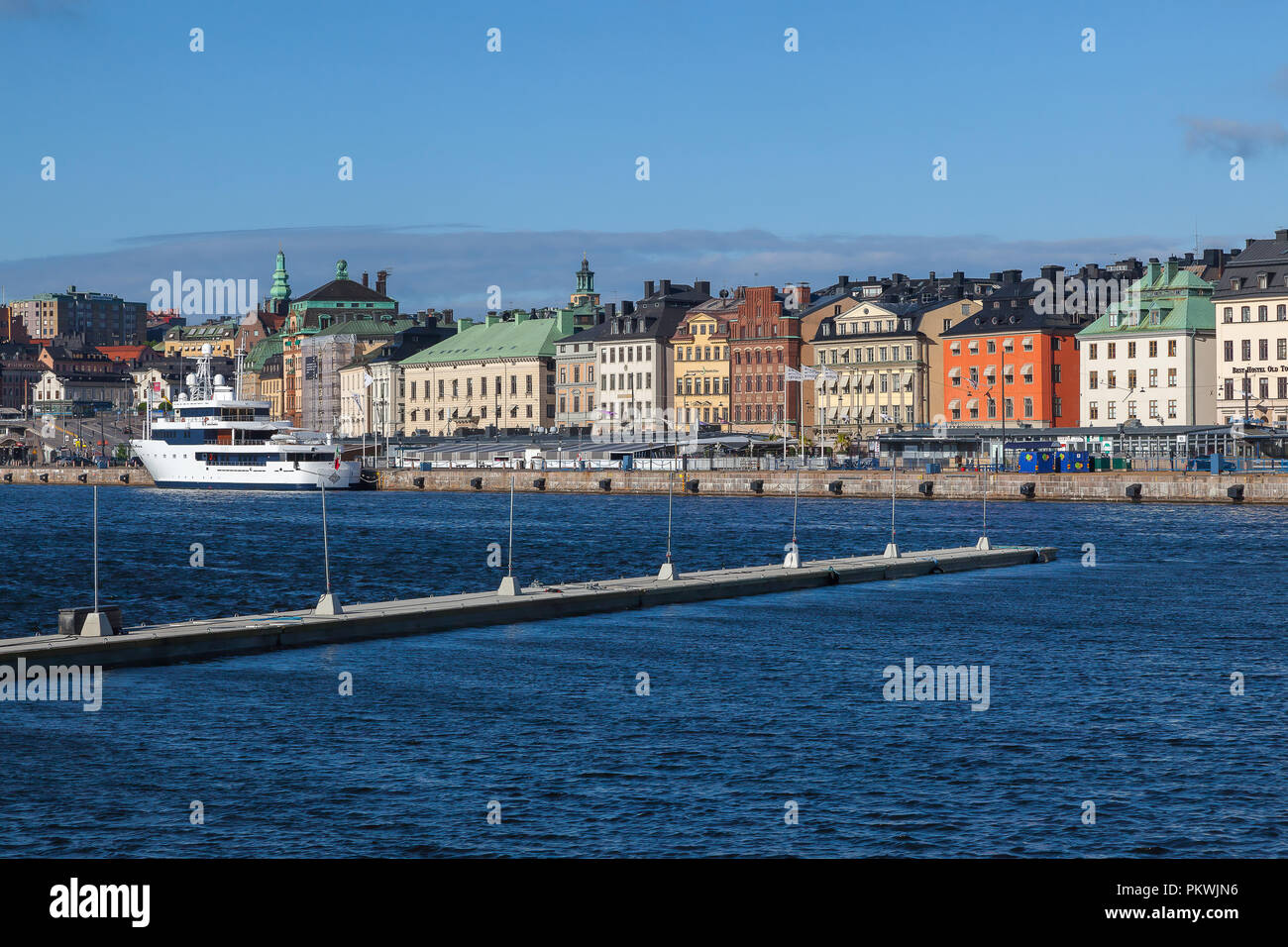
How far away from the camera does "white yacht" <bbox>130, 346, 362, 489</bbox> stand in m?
161

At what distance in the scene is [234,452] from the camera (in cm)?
16212

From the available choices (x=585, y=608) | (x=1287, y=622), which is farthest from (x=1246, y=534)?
(x=585, y=608)

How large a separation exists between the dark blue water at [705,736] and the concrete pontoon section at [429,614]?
0.84m

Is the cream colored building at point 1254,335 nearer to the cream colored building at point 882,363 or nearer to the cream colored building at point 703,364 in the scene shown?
the cream colored building at point 882,363

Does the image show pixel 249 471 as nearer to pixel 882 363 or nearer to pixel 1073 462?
pixel 882 363

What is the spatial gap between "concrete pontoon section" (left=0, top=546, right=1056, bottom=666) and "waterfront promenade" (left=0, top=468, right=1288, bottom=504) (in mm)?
41993

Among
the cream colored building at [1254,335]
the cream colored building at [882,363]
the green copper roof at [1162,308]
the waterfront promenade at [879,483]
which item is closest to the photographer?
the waterfront promenade at [879,483]

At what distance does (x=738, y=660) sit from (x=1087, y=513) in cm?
7019

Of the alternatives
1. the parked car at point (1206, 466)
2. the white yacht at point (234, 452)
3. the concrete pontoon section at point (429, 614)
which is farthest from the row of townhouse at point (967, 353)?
the concrete pontoon section at point (429, 614)

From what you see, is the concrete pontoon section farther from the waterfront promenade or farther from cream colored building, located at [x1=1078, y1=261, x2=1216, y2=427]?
cream colored building, located at [x1=1078, y1=261, x2=1216, y2=427]

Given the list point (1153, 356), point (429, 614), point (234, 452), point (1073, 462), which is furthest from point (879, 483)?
point (429, 614)

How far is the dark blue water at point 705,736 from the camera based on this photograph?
69.8 feet

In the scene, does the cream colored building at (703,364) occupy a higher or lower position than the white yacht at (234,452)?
higher

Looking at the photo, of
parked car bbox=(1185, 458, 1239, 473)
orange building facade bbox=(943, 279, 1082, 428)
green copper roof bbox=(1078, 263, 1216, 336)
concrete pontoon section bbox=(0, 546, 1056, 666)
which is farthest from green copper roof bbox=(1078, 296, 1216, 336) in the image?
concrete pontoon section bbox=(0, 546, 1056, 666)
